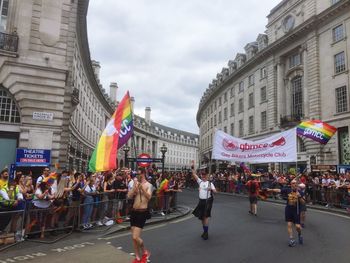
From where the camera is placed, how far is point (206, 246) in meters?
8.36

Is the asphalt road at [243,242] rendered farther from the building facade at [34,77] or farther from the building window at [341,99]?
the building window at [341,99]

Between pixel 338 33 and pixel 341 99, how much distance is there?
6.11 metres

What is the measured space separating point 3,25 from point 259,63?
31.5 meters

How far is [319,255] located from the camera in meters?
7.52

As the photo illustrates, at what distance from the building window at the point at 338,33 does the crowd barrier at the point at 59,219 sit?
25747 mm

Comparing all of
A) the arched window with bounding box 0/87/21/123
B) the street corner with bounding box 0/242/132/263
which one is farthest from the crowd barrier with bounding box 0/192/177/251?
the arched window with bounding box 0/87/21/123

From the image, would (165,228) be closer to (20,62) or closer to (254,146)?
(254,146)

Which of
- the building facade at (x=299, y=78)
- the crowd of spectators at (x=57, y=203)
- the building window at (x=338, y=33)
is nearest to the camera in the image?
the crowd of spectators at (x=57, y=203)

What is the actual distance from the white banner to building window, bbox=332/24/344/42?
17.7 metres

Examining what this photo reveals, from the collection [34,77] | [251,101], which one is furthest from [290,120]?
[34,77]

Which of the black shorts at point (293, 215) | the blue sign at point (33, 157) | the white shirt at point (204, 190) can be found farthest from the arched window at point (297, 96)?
the black shorts at point (293, 215)

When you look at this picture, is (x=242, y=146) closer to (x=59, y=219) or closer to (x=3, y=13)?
(x=59, y=219)

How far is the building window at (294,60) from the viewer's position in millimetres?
36106

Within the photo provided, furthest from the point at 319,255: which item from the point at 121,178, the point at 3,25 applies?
the point at 3,25
